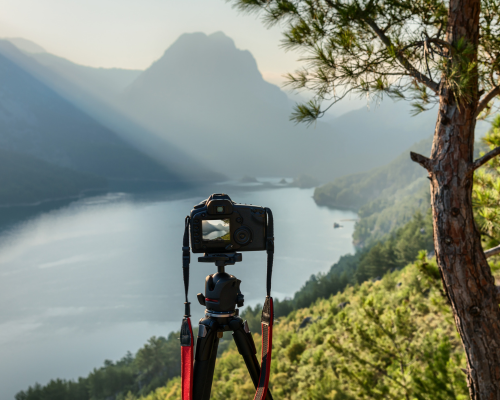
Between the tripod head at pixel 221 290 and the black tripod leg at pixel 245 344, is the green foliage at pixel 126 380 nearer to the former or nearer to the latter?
the black tripod leg at pixel 245 344

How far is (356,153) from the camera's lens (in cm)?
9400

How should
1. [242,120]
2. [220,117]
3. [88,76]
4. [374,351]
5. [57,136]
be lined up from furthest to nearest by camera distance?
1. [88,76]
2. [220,117]
3. [242,120]
4. [57,136]
5. [374,351]

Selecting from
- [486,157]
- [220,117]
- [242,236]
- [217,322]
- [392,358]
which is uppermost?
[220,117]

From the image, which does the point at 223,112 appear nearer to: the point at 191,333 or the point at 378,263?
the point at 378,263

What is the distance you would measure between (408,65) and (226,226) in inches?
51.1

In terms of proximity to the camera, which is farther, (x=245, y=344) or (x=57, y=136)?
(x=57, y=136)

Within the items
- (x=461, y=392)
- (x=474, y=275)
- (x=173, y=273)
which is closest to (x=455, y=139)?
(x=474, y=275)

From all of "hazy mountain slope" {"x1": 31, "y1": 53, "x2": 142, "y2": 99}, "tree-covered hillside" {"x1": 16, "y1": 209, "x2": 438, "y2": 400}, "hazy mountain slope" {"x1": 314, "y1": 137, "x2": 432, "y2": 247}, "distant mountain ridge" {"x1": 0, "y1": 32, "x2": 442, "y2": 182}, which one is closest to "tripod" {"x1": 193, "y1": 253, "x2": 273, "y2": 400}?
"tree-covered hillside" {"x1": 16, "y1": 209, "x2": 438, "y2": 400}

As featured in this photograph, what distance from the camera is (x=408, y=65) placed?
5.24 feet

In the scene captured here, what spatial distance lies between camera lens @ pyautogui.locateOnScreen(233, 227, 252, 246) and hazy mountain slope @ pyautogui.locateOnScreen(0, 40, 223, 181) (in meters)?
62.0

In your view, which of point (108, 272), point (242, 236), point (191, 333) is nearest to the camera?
point (191, 333)

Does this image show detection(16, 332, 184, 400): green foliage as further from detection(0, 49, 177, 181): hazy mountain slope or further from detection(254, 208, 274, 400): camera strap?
detection(0, 49, 177, 181): hazy mountain slope

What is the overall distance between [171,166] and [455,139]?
66262 millimetres

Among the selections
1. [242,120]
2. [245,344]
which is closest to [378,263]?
[245,344]
